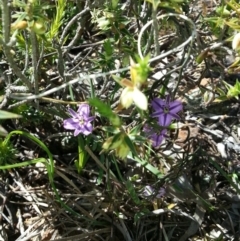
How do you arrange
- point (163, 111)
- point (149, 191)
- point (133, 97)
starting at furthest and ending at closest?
point (149, 191) < point (163, 111) < point (133, 97)

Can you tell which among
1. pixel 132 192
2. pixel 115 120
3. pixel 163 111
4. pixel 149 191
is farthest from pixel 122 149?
pixel 149 191

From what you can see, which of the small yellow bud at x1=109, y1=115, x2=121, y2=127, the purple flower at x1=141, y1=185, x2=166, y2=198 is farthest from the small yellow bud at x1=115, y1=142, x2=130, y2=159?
the purple flower at x1=141, y1=185, x2=166, y2=198

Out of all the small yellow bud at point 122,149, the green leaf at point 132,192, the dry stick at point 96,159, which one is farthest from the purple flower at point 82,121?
the small yellow bud at point 122,149

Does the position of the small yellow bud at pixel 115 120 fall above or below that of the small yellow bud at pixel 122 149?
above

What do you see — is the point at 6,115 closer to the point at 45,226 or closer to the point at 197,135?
the point at 45,226

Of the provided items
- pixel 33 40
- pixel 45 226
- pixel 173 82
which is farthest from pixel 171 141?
pixel 33 40

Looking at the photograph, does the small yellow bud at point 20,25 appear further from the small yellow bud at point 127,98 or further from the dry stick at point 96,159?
the dry stick at point 96,159

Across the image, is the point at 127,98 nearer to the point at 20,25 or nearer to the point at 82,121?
the point at 20,25

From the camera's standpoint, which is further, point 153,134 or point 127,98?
point 153,134

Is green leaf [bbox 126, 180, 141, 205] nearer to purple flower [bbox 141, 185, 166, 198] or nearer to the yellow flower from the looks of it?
purple flower [bbox 141, 185, 166, 198]
